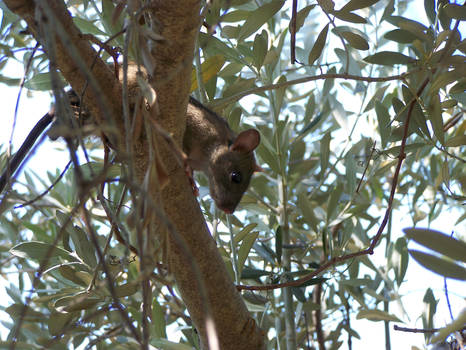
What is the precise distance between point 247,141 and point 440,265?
1832 mm

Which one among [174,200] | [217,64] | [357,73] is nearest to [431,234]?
[174,200]

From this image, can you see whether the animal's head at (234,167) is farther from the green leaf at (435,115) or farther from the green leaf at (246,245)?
the green leaf at (435,115)

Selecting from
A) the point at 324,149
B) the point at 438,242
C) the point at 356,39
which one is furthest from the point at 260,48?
the point at 438,242

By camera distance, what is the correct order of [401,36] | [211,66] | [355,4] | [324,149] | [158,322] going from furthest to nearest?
[324,149], [158,322], [211,66], [401,36], [355,4]

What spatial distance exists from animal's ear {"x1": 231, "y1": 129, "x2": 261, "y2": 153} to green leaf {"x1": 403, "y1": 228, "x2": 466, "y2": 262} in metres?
1.69

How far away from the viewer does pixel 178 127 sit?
5.33 ft

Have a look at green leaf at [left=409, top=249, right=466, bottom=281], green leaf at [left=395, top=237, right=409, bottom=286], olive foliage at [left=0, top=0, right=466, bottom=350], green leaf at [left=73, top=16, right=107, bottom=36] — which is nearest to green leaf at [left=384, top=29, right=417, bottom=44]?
olive foliage at [left=0, top=0, right=466, bottom=350]

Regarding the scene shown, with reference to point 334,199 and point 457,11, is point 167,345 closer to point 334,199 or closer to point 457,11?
point 334,199

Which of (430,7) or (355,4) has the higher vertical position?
(430,7)

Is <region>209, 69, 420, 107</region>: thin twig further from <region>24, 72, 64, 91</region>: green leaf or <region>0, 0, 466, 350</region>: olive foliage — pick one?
<region>24, 72, 64, 91</region>: green leaf

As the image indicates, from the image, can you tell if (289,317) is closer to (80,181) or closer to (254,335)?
(254,335)

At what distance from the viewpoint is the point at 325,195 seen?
11.1 ft

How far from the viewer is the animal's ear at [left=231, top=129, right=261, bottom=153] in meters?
2.60

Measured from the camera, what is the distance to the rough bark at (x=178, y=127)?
1375 mm
